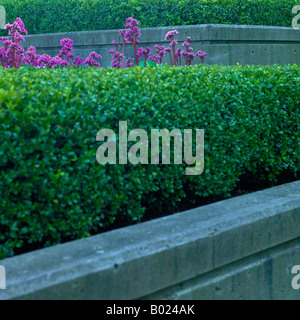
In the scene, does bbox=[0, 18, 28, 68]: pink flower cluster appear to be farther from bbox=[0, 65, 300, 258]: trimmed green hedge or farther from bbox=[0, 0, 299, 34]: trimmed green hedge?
bbox=[0, 0, 299, 34]: trimmed green hedge

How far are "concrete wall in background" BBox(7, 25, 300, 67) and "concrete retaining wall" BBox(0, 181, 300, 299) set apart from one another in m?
5.01

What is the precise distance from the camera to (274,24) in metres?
10.6

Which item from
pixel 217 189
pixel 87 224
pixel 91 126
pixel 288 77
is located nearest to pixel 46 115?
pixel 91 126

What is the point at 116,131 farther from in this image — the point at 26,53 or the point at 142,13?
the point at 142,13

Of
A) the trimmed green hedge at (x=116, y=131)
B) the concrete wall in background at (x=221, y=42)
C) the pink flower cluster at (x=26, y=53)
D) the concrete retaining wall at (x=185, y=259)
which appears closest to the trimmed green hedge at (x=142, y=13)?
the concrete wall in background at (x=221, y=42)

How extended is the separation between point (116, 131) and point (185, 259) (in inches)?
36.6

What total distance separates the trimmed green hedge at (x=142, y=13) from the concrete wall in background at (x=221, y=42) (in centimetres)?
48

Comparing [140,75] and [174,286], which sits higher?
[140,75]

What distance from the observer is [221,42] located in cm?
878

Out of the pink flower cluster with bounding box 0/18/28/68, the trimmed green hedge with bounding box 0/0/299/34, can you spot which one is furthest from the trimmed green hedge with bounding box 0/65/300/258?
the trimmed green hedge with bounding box 0/0/299/34

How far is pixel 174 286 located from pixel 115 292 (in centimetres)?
46

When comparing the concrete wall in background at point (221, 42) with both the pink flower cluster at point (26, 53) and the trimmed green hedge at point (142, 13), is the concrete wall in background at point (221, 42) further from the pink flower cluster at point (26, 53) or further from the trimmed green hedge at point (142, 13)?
the pink flower cluster at point (26, 53)

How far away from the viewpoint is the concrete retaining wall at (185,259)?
8.43 feet

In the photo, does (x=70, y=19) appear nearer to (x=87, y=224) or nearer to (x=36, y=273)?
(x=87, y=224)
